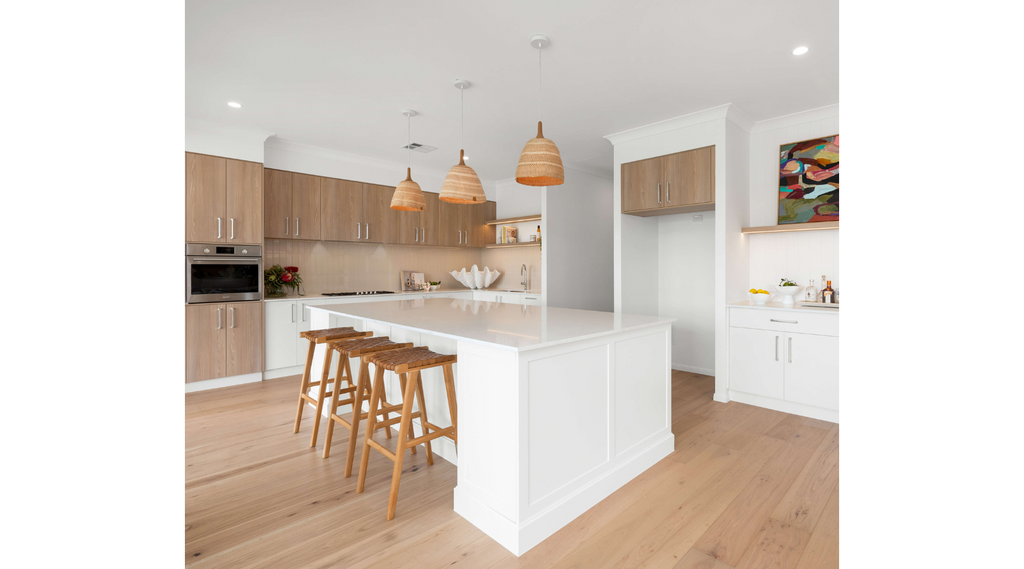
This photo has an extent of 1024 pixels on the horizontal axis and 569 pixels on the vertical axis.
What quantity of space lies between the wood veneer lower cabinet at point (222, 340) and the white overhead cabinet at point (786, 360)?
4289 millimetres

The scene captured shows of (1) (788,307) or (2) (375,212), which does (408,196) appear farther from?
(1) (788,307)

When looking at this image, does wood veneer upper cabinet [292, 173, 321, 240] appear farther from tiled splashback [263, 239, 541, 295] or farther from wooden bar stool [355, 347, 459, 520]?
wooden bar stool [355, 347, 459, 520]

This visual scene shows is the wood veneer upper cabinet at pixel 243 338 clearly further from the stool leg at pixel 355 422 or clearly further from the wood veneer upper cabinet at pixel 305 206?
the stool leg at pixel 355 422

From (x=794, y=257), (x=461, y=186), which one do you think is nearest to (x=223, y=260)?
(x=461, y=186)

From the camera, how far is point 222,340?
3955 millimetres

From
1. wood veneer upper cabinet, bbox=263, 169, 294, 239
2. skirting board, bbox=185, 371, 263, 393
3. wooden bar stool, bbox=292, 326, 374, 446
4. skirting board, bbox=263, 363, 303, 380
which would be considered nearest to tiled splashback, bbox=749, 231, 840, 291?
wooden bar stool, bbox=292, 326, 374, 446

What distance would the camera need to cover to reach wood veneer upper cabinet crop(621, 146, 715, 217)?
11.8 ft

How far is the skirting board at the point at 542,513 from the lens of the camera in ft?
5.53

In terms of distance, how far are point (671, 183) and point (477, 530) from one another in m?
3.15

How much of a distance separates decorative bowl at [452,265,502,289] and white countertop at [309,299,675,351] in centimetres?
300
